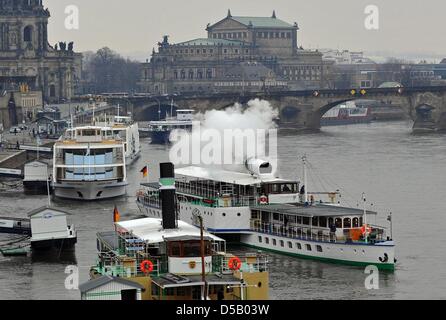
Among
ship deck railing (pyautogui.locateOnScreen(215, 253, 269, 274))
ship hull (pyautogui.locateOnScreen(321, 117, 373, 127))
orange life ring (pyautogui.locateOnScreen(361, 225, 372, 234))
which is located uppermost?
ship deck railing (pyautogui.locateOnScreen(215, 253, 269, 274))

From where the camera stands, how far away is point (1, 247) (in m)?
40.9

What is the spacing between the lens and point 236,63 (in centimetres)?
17875

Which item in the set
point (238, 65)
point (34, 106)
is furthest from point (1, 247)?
point (238, 65)

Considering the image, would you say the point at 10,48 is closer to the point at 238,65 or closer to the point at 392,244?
the point at 238,65

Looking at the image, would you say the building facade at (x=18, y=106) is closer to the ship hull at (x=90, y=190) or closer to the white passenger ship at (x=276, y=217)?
the ship hull at (x=90, y=190)

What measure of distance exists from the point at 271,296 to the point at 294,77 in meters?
158

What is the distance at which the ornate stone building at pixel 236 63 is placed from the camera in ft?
563

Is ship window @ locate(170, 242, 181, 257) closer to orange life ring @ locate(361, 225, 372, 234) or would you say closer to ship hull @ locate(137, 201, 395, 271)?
ship hull @ locate(137, 201, 395, 271)

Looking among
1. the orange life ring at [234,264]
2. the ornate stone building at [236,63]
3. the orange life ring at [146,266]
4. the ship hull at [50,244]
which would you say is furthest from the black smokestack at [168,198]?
the ornate stone building at [236,63]

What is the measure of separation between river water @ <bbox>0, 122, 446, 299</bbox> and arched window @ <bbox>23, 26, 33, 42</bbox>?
120ft

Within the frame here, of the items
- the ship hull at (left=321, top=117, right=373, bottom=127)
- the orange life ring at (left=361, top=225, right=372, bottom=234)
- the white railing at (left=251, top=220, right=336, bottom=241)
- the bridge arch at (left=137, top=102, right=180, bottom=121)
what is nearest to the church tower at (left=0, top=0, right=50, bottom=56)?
the bridge arch at (left=137, top=102, right=180, bottom=121)

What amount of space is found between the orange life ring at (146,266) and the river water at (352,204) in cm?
444

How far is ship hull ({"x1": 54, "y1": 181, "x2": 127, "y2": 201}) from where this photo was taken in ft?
182

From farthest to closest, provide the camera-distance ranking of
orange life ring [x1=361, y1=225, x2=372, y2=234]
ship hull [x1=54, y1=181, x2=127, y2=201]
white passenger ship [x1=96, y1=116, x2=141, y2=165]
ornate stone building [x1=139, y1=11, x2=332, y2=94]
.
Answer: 1. ornate stone building [x1=139, y1=11, x2=332, y2=94]
2. white passenger ship [x1=96, y1=116, x2=141, y2=165]
3. ship hull [x1=54, y1=181, x2=127, y2=201]
4. orange life ring [x1=361, y1=225, x2=372, y2=234]
